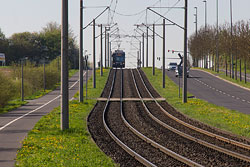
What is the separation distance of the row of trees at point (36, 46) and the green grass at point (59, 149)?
10693cm

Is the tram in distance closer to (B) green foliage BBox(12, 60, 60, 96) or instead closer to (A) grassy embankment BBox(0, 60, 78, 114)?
(A) grassy embankment BBox(0, 60, 78, 114)

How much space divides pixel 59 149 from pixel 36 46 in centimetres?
12094

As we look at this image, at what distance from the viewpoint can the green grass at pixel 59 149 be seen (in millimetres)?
14180

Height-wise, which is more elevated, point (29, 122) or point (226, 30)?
point (226, 30)

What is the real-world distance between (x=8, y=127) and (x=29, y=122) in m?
2.55

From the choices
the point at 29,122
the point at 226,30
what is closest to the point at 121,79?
the point at 226,30

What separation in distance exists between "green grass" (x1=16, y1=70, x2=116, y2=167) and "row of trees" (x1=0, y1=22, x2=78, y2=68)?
10693 cm

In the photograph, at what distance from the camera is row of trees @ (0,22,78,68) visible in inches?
5084

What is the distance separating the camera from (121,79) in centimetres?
7338

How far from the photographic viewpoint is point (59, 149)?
54.5ft

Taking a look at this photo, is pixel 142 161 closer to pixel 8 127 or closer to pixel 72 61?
pixel 8 127

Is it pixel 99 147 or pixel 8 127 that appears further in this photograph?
pixel 8 127

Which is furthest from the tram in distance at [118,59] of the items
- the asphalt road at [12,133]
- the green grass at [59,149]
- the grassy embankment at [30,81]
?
the green grass at [59,149]

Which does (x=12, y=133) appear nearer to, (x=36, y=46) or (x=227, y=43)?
(x=227, y=43)
